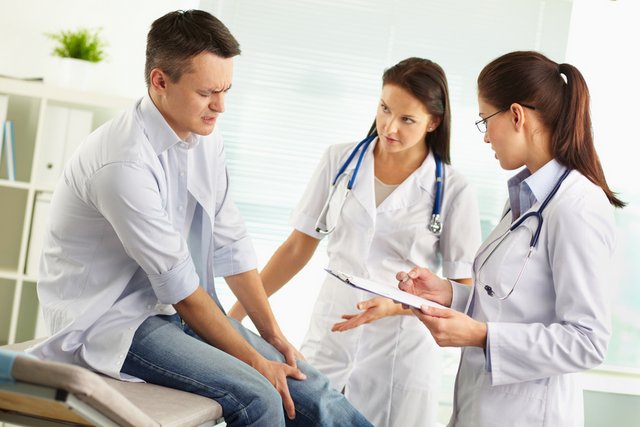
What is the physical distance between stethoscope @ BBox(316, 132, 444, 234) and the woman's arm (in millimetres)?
110

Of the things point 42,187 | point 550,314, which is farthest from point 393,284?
point 42,187

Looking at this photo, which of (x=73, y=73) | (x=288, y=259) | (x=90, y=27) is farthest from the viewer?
(x=90, y=27)

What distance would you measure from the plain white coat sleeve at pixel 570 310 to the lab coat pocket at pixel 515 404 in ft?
0.19

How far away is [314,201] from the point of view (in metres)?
2.49

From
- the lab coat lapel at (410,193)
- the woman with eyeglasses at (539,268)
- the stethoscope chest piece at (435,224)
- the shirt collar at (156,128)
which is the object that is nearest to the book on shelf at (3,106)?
the shirt collar at (156,128)

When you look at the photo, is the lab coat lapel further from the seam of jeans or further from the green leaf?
the green leaf

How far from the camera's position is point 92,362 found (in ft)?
5.48

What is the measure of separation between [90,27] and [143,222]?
7.20 feet

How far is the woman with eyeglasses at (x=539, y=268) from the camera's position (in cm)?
158

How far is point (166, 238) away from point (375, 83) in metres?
2.40

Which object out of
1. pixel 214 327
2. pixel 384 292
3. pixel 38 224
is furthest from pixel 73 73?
pixel 384 292

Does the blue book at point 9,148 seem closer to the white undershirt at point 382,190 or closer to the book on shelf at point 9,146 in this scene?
the book on shelf at point 9,146

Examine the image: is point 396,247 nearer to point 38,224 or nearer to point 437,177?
point 437,177

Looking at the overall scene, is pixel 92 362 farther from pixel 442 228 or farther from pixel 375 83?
pixel 375 83
